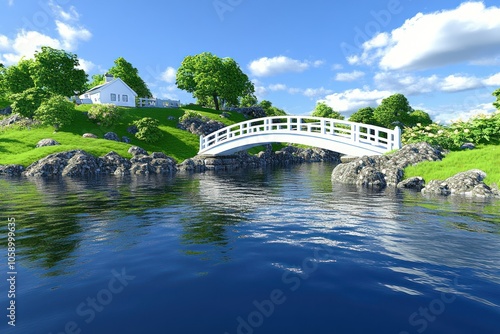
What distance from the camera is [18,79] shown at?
5947 cm

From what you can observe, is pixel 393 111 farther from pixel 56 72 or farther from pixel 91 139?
pixel 56 72

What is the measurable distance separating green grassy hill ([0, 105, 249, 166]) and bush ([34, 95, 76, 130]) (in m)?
1.16

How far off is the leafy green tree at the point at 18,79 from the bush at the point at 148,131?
3298cm

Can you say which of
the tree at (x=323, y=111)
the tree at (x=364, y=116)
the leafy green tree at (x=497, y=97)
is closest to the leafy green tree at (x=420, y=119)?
the tree at (x=364, y=116)

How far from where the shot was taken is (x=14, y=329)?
12.3 ft

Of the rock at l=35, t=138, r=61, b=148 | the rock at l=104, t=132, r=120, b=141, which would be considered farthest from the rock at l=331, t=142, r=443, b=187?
the rock at l=104, t=132, r=120, b=141

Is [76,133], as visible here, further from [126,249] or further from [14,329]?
[14,329]

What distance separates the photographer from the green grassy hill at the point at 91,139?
106 feet

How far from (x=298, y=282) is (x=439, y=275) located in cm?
240

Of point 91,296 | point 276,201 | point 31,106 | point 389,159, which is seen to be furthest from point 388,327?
point 31,106

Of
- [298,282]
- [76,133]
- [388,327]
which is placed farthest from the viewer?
[76,133]

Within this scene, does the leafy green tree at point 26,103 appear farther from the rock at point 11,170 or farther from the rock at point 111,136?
the rock at point 11,170

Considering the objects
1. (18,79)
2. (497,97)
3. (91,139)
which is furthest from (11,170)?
(497,97)

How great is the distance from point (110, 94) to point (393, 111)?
5746 cm
